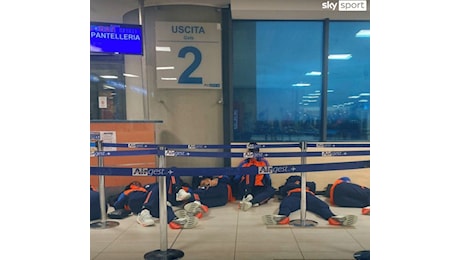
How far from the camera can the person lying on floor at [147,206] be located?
3783 millimetres

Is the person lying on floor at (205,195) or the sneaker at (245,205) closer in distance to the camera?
the person lying on floor at (205,195)

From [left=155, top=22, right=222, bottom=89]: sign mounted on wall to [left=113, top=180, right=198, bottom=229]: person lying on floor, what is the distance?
2197 mm

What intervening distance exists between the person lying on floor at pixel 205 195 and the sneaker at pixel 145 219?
482 mm

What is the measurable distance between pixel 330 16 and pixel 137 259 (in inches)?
200

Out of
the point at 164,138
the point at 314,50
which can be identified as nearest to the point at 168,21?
the point at 164,138

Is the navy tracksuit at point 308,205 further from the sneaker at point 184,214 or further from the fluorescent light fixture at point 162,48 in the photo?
the fluorescent light fixture at point 162,48

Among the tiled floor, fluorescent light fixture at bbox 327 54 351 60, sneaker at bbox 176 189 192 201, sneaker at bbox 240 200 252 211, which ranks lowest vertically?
the tiled floor

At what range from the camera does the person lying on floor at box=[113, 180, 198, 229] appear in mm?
3783

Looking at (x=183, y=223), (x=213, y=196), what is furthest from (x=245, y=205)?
(x=183, y=223)

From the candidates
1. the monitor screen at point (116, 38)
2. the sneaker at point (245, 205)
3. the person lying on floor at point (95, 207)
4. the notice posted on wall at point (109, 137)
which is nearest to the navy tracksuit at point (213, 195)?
the sneaker at point (245, 205)

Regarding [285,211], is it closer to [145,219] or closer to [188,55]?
[145,219]

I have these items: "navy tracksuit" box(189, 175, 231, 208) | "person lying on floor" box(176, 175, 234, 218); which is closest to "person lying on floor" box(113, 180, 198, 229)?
"person lying on floor" box(176, 175, 234, 218)

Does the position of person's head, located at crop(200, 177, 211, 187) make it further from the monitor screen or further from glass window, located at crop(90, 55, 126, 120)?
the monitor screen

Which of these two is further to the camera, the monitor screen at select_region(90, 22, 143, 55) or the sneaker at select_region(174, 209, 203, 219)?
the monitor screen at select_region(90, 22, 143, 55)
